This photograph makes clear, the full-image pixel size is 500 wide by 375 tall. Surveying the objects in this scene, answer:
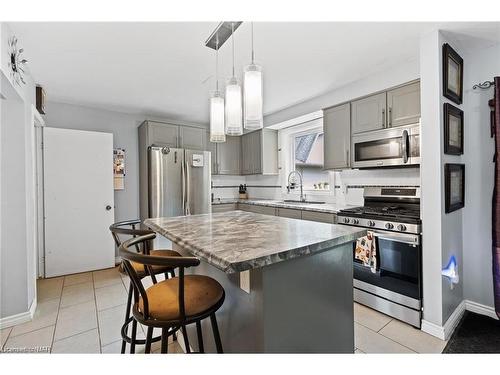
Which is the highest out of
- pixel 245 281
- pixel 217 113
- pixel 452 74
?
pixel 452 74

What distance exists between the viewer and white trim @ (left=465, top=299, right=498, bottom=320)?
7.27 ft

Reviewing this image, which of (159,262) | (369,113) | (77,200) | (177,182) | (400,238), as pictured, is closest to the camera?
(159,262)

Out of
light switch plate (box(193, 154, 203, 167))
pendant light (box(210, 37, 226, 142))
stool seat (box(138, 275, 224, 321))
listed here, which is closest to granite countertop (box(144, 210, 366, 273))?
stool seat (box(138, 275, 224, 321))

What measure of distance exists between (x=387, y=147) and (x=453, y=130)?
0.55 m

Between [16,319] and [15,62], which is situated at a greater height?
[15,62]

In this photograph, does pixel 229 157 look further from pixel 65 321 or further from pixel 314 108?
pixel 65 321

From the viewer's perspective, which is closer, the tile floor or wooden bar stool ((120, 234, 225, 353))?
wooden bar stool ((120, 234, 225, 353))

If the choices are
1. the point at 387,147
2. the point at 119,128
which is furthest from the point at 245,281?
the point at 119,128

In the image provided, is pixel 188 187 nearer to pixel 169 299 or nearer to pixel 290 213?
pixel 290 213

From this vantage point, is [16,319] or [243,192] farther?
[243,192]

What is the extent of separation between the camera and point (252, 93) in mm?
1537

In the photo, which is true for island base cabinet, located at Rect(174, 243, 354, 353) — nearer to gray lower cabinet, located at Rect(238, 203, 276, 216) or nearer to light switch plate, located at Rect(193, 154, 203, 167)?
gray lower cabinet, located at Rect(238, 203, 276, 216)

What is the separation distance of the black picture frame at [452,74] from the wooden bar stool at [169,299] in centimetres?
230

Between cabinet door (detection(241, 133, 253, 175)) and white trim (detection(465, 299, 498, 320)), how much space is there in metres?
3.43
